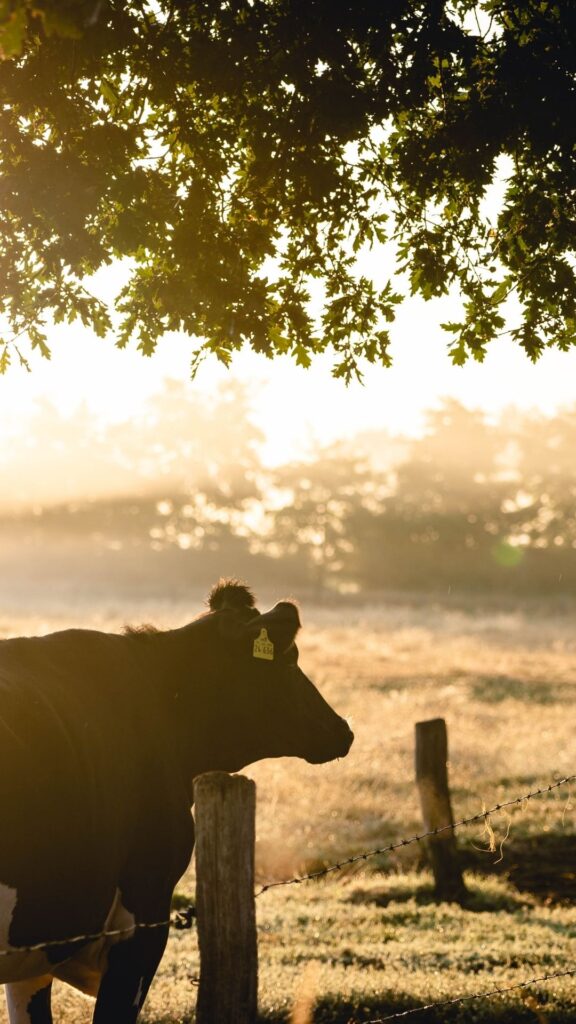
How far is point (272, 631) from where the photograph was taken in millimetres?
6621

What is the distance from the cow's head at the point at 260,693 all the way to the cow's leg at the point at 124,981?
1407mm

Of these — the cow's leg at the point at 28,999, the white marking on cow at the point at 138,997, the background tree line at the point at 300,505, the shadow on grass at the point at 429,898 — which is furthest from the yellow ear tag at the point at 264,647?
the background tree line at the point at 300,505

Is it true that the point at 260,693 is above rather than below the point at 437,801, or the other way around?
above

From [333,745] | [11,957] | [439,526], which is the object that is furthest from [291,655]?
[439,526]

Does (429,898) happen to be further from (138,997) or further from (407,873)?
(138,997)

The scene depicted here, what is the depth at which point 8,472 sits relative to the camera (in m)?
91.2

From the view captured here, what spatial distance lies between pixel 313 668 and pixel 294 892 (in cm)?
1933

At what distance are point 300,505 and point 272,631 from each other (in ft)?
221

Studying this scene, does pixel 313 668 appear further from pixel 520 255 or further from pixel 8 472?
pixel 8 472

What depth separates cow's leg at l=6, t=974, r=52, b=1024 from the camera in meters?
5.69

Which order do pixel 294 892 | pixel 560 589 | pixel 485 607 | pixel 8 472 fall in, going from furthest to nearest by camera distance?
pixel 8 472 < pixel 560 589 < pixel 485 607 < pixel 294 892

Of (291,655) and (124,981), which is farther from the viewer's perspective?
(291,655)

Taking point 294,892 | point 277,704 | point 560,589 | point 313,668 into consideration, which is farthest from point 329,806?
point 560,589

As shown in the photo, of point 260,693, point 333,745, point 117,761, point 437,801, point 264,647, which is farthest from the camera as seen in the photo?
point 437,801
